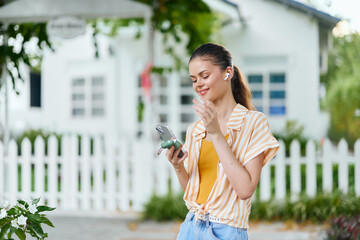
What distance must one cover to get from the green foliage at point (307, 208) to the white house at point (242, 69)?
520 cm

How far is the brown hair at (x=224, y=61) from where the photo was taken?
1870 millimetres

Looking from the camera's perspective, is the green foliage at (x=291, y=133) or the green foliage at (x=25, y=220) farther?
the green foliage at (x=291, y=133)

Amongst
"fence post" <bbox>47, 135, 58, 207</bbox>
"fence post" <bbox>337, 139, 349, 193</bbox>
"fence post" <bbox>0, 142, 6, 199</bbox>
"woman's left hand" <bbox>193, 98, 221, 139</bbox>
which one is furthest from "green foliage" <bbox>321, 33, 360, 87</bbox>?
"woman's left hand" <bbox>193, 98, 221, 139</bbox>

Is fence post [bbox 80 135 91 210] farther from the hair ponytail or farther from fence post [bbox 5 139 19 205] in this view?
Answer: the hair ponytail

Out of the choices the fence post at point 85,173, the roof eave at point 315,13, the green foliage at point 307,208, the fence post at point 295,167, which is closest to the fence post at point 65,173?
the fence post at point 85,173

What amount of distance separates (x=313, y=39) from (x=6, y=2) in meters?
7.67

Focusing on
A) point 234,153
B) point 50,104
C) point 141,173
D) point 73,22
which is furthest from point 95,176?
point 50,104

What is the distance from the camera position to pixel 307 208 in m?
6.06

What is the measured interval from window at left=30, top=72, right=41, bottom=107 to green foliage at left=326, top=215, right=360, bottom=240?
1444 cm

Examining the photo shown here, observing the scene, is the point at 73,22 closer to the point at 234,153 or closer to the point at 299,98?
the point at 234,153

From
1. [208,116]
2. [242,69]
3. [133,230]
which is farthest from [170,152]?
[242,69]

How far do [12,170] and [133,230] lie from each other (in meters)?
2.35

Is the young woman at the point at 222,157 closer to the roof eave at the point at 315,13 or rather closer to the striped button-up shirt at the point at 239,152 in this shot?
the striped button-up shirt at the point at 239,152

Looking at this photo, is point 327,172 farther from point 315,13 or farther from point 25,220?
point 315,13
